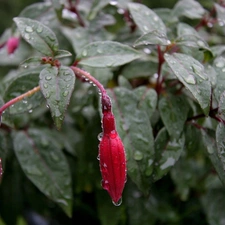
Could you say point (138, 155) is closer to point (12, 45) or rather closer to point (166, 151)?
point (166, 151)

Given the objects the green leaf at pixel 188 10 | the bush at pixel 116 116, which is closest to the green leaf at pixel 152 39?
the bush at pixel 116 116

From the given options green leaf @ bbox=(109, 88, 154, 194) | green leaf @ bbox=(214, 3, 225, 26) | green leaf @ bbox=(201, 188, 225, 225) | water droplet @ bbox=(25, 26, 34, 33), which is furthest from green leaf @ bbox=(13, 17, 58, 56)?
green leaf @ bbox=(201, 188, 225, 225)

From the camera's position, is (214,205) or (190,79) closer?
(190,79)

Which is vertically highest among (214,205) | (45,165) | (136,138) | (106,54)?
Answer: (106,54)

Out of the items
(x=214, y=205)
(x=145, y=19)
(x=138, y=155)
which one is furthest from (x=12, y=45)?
(x=214, y=205)

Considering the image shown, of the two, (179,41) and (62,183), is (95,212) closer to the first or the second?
(62,183)
